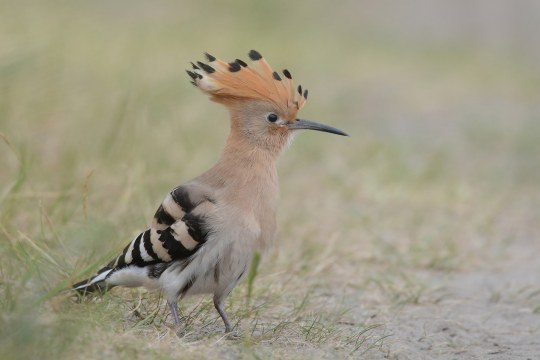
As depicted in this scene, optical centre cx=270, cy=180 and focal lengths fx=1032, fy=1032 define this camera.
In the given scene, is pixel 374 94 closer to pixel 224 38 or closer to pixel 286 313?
pixel 224 38

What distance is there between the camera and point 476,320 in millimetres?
3613

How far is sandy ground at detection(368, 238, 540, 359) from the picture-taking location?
3174mm

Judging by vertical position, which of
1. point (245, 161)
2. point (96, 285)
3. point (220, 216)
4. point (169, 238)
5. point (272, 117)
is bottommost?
point (96, 285)

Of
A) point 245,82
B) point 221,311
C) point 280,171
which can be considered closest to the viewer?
point 221,311

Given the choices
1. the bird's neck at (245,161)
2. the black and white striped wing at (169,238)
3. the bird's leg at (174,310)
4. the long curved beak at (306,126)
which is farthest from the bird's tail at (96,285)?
the long curved beak at (306,126)

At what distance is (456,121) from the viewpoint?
7.68m

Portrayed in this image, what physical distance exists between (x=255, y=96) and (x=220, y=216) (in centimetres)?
51

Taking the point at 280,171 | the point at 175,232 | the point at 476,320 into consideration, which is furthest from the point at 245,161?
the point at 280,171

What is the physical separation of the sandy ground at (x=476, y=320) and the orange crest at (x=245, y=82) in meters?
0.83

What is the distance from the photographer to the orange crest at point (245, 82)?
3.19 metres

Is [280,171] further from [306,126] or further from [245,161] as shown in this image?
[245,161]

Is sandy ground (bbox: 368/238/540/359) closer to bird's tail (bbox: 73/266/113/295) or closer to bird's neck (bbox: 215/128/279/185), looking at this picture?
bird's neck (bbox: 215/128/279/185)

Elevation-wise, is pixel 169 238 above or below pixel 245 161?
below

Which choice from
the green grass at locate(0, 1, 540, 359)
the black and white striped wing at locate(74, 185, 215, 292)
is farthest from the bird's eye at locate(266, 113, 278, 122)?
the green grass at locate(0, 1, 540, 359)
